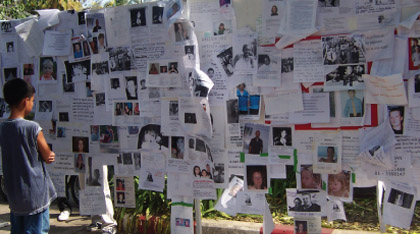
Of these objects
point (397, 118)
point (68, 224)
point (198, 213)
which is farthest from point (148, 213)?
point (397, 118)

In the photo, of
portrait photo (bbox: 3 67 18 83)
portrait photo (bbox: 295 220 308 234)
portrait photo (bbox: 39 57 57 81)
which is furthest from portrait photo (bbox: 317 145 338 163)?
portrait photo (bbox: 3 67 18 83)

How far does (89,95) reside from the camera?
3707 millimetres

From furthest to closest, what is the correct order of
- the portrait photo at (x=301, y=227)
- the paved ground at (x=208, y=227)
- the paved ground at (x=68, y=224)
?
the paved ground at (x=68, y=224) < the paved ground at (x=208, y=227) < the portrait photo at (x=301, y=227)

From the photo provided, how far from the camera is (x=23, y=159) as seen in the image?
3023 millimetres

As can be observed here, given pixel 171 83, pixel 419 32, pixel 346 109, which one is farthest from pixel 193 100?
pixel 419 32

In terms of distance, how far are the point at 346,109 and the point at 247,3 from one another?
3.14ft

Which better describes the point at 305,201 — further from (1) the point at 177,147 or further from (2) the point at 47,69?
(2) the point at 47,69

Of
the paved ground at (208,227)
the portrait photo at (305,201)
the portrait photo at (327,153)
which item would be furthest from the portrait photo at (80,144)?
the portrait photo at (327,153)

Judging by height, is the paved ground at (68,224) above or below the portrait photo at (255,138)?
below

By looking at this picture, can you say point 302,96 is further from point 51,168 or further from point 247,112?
point 51,168

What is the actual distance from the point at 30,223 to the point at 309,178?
1.95m

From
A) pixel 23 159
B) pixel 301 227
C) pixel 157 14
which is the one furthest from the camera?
pixel 157 14

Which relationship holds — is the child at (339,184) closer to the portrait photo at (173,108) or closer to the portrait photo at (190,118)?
the portrait photo at (190,118)

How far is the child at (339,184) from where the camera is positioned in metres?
2.90
